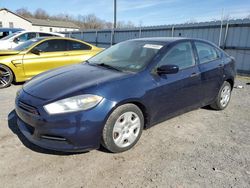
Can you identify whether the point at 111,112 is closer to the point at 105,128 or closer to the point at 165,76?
the point at 105,128

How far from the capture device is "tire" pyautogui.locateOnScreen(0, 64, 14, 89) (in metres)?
6.31

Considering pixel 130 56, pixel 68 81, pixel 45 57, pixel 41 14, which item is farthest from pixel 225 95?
pixel 41 14

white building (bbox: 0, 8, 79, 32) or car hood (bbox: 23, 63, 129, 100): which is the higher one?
white building (bbox: 0, 8, 79, 32)

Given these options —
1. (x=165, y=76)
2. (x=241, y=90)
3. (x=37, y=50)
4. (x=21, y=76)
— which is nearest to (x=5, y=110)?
(x=21, y=76)

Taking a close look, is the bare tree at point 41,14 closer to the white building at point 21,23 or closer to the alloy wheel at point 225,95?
the white building at point 21,23

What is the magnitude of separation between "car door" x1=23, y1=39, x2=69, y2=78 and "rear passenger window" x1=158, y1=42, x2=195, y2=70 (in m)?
4.36

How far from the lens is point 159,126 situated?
4.00 metres

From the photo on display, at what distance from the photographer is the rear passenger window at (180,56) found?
3621 millimetres

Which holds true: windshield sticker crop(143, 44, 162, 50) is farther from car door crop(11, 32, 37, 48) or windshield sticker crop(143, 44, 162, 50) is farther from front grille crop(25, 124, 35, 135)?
car door crop(11, 32, 37, 48)

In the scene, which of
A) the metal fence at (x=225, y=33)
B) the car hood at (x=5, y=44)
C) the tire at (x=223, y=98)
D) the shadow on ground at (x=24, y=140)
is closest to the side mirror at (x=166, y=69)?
the shadow on ground at (x=24, y=140)

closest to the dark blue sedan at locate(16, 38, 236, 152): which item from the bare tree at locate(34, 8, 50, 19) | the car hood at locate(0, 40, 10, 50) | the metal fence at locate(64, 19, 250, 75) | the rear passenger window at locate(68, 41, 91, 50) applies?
the rear passenger window at locate(68, 41, 91, 50)

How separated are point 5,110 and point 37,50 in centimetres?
266

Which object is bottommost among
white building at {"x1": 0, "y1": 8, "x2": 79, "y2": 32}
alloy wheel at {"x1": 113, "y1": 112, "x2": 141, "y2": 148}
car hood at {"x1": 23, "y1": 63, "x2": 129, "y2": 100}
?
alloy wheel at {"x1": 113, "y1": 112, "x2": 141, "y2": 148}

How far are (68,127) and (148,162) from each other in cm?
108
